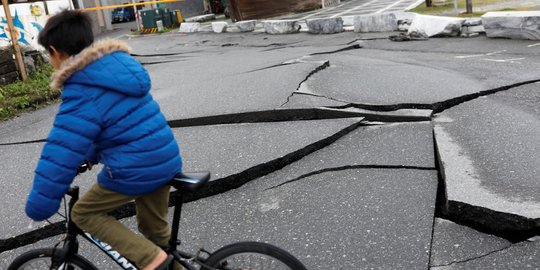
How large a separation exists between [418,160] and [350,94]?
6.58 ft

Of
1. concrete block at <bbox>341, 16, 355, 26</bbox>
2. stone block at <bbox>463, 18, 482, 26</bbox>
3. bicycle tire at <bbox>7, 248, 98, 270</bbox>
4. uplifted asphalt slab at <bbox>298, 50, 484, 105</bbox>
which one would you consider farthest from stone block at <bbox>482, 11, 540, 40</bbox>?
bicycle tire at <bbox>7, 248, 98, 270</bbox>

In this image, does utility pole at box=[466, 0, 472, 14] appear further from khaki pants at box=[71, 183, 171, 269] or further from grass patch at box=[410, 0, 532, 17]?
khaki pants at box=[71, 183, 171, 269]

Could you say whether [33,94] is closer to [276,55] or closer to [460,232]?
[276,55]

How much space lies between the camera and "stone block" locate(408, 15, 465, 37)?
10.8 m

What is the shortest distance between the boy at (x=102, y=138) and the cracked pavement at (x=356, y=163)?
984 mm

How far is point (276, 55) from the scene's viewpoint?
34.0ft

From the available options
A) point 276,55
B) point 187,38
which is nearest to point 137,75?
point 276,55

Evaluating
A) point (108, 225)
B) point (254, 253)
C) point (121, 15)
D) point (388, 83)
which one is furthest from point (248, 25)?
point (121, 15)

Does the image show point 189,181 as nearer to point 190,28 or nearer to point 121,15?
point 190,28

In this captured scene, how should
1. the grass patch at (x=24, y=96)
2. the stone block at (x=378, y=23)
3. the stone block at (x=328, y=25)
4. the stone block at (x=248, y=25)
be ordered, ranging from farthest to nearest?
the stone block at (x=248, y=25), the stone block at (x=328, y=25), the stone block at (x=378, y=23), the grass patch at (x=24, y=96)

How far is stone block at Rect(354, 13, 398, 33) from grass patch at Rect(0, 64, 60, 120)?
777cm

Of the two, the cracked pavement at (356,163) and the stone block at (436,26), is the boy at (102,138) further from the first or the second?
the stone block at (436,26)

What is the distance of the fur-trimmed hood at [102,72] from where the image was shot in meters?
2.16

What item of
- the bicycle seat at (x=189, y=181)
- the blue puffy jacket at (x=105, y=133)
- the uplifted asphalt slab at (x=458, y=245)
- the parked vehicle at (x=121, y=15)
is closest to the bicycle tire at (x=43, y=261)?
the blue puffy jacket at (x=105, y=133)
